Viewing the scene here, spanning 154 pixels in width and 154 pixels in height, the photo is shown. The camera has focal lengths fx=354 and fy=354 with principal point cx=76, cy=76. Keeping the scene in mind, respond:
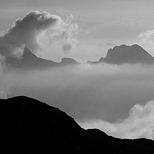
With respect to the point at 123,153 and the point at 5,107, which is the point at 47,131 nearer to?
the point at 5,107

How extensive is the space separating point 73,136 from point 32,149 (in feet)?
112

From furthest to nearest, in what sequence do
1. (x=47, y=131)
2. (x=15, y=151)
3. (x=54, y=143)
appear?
(x=47, y=131) → (x=54, y=143) → (x=15, y=151)

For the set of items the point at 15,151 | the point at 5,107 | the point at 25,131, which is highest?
the point at 5,107

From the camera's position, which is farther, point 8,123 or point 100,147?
point 100,147

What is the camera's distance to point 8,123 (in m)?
174

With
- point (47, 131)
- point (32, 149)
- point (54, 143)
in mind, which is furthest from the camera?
point (47, 131)

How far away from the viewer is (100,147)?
194m

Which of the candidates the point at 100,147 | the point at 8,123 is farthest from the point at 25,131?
the point at 100,147

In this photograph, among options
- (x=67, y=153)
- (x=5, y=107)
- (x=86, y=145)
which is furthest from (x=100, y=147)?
(x=5, y=107)

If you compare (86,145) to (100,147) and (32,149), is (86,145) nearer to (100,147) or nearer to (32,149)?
(100,147)

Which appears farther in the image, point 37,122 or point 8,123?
point 37,122

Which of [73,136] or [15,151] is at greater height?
[73,136]

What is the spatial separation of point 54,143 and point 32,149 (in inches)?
574

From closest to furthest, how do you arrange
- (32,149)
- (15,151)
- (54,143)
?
(15,151)
(32,149)
(54,143)
